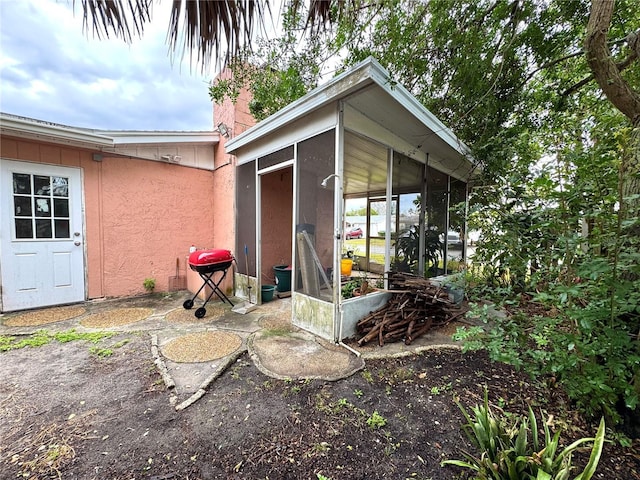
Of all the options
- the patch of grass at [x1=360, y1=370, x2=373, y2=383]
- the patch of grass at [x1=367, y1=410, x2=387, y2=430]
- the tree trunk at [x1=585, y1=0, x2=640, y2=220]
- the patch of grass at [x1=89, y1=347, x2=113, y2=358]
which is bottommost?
the patch of grass at [x1=360, y1=370, x2=373, y2=383]

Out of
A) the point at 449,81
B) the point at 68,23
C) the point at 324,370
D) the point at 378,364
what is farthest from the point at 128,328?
the point at 449,81

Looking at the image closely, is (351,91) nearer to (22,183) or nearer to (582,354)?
(582,354)

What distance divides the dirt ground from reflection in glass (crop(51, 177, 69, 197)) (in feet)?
8.45

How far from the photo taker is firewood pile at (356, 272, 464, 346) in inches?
117

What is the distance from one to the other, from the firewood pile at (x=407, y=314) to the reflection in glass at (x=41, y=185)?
494cm

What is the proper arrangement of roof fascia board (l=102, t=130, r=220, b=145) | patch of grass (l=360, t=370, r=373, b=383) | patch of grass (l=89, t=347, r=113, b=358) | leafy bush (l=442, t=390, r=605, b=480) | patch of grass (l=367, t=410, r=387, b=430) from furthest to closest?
1. roof fascia board (l=102, t=130, r=220, b=145)
2. patch of grass (l=89, t=347, r=113, b=358)
3. patch of grass (l=360, t=370, r=373, b=383)
4. patch of grass (l=367, t=410, r=387, b=430)
5. leafy bush (l=442, t=390, r=605, b=480)

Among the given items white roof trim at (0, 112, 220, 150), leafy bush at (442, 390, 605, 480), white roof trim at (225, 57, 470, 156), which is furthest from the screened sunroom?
leafy bush at (442, 390, 605, 480)

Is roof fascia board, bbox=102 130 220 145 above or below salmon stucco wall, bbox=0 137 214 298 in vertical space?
above

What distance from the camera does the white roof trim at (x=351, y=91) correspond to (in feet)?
7.39

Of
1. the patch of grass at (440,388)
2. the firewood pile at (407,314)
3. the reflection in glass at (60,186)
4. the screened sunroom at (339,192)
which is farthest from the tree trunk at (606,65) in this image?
the reflection in glass at (60,186)

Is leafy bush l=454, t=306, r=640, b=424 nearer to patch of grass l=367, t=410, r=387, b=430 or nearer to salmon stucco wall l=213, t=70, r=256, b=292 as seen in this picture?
patch of grass l=367, t=410, r=387, b=430

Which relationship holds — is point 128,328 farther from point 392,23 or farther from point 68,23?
point 392,23

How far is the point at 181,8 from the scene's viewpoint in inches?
30.5

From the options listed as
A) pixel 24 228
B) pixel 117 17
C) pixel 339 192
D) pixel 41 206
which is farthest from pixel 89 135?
pixel 117 17
